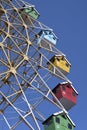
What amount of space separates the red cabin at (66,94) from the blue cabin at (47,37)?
399cm

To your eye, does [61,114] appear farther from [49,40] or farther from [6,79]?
[49,40]

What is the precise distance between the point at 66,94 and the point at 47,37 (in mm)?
5716

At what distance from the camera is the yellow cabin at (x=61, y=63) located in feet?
116

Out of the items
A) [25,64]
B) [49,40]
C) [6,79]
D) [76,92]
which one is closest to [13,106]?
[6,79]

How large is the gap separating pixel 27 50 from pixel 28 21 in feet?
19.2

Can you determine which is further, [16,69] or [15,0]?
[15,0]

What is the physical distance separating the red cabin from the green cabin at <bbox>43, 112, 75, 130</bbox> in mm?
1886

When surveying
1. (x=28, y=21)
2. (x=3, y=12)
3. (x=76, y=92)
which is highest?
(x=3, y=12)

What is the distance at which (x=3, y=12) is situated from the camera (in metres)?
33.5

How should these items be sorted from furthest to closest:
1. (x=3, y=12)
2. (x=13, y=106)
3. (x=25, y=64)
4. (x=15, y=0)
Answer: (x=15, y=0), (x=3, y=12), (x=25, y=64), (x=13, y=106)

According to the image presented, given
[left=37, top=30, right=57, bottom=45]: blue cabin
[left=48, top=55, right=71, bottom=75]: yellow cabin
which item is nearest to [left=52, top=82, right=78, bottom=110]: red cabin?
[left=48, top=55, right=71, bottom=75]: yellow cabin

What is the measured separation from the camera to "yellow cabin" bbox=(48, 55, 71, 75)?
116 ft

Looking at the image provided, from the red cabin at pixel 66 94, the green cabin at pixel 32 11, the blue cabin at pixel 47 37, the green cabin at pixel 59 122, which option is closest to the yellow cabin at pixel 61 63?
the blue cabin at pixel 47 37

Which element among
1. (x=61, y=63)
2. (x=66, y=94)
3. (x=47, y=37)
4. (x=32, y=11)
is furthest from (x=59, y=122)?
(x=32, y=11)
